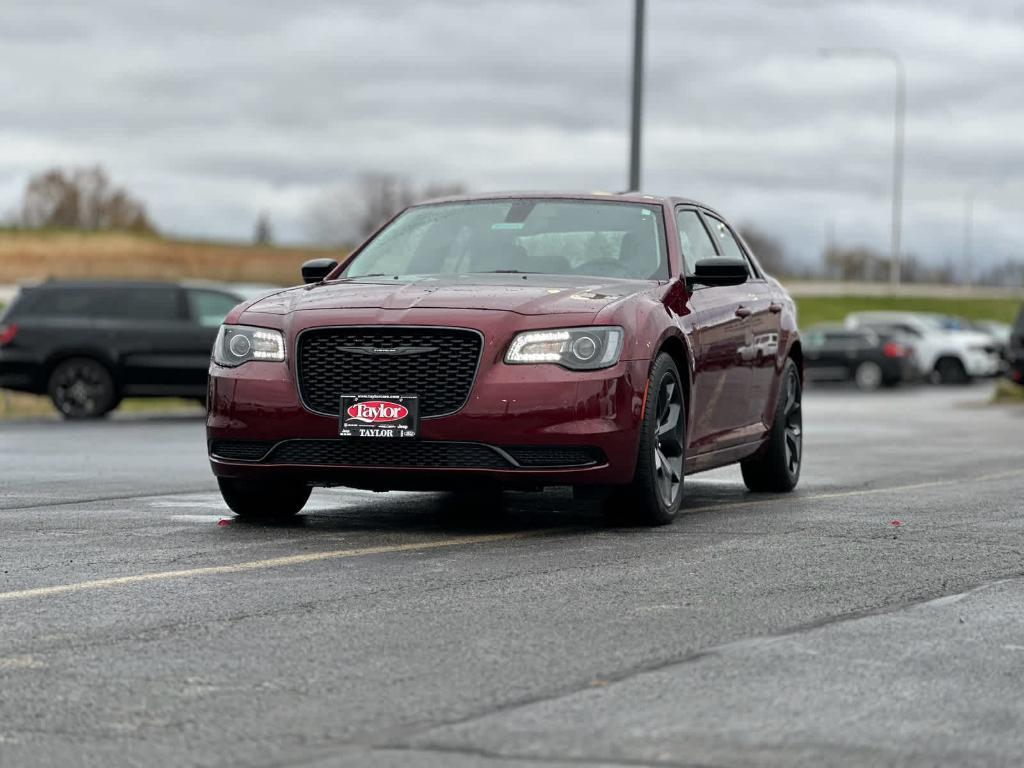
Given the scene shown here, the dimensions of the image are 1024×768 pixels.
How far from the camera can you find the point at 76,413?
923 inches

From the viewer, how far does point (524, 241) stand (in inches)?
393

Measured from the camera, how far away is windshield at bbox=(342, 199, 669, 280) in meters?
9.78

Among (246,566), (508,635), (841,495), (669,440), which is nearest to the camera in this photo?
(508,635)

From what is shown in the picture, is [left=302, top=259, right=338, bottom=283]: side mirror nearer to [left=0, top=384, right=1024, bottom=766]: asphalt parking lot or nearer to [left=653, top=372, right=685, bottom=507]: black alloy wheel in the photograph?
[left=0, top=384, right=1024, bottom=766]: asphalt parking lot

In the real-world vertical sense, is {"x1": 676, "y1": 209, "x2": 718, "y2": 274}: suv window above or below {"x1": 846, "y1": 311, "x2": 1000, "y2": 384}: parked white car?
above

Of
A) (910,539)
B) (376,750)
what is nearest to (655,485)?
(910,539)

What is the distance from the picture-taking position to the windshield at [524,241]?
978 centimetres

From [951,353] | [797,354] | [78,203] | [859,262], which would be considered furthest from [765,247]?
[797,354]

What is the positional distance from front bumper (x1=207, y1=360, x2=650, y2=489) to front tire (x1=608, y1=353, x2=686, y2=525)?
13cm

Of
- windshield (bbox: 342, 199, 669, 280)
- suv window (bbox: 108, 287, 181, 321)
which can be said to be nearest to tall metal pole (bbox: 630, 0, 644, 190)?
suv window (bbox: 108, 287, 181, 321)

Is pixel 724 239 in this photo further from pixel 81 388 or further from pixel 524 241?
pixel 81 388

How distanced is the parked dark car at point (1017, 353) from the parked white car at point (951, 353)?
599 inches

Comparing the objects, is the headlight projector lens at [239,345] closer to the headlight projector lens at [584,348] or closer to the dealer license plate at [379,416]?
the dealer license plate at [379,416]

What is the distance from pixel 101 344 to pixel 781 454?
14.0 metres
